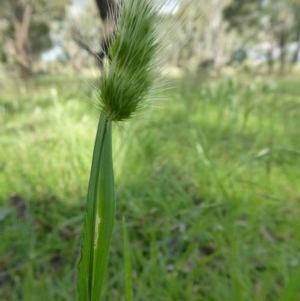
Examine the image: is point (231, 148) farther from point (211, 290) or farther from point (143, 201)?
point (211, 290)

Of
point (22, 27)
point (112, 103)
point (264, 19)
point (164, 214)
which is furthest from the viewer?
point (264, 19)

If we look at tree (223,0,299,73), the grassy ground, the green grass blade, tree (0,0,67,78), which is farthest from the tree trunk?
tree (223,0,299,73)

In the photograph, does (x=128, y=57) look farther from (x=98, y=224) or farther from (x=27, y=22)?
(x=27, y=22)

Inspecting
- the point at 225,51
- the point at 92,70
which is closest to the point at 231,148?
the point at 92,70

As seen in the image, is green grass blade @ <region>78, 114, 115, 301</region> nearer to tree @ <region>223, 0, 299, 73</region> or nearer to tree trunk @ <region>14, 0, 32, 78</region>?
tree trunk @ <region>14, 0, 32, 78</region>

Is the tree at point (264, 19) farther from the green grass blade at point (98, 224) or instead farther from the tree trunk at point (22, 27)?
the green grass blade at point (98, 224)

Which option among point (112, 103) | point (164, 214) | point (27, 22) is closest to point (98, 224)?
point (112, 103)

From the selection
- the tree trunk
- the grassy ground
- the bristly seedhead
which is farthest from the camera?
the tree trunk
